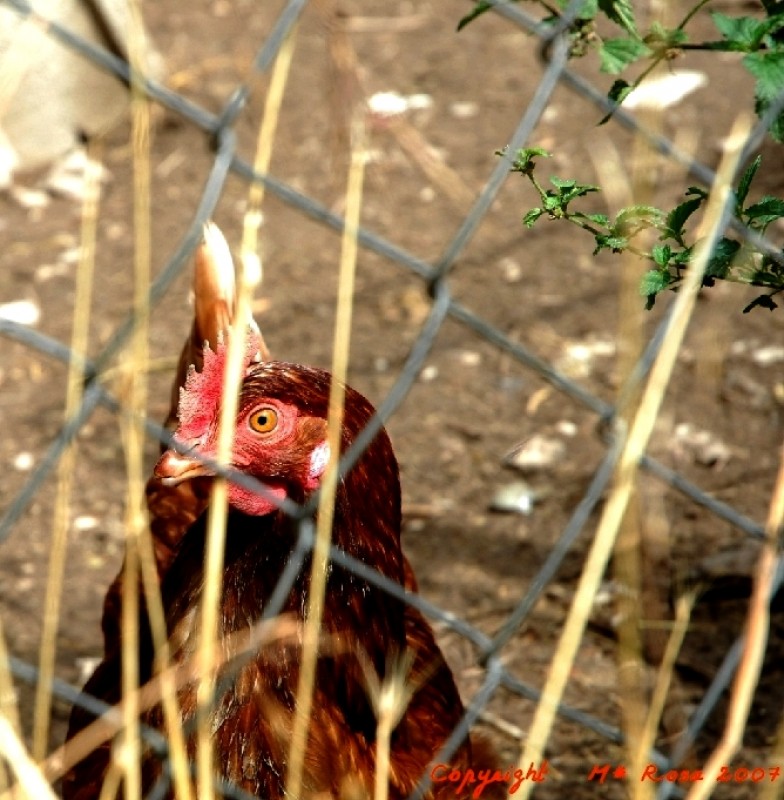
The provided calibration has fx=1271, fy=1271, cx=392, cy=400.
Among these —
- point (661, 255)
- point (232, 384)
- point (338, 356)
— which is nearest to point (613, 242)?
point (661, 255)

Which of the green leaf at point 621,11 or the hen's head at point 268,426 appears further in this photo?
the hen's head at point 268,426

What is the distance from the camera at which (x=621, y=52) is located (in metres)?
1.61

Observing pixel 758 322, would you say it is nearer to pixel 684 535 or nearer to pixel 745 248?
pixel 684 535

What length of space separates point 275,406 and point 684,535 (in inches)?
65.3

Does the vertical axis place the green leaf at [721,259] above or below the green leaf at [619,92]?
below

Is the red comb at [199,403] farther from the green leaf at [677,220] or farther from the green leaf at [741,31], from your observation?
the green leaf at [741,31]

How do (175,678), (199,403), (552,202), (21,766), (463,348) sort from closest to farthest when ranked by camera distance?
(21,766) → (552,202) → (175,678) → (199,403) → (463,348)

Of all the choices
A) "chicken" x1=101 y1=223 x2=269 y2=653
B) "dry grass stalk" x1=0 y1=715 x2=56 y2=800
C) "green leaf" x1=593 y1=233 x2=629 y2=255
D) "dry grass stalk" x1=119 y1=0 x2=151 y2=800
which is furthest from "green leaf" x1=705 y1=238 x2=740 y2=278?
"chicken" x1=101 y1=223 x2=269 y2=653

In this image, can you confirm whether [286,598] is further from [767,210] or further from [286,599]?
[767,210]

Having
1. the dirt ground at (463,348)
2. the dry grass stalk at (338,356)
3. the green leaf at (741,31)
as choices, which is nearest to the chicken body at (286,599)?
the dry grass stalk at (338,356)

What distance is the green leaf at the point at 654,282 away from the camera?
162cm

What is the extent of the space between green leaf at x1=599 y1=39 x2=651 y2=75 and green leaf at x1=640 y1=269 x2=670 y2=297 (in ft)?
0.85

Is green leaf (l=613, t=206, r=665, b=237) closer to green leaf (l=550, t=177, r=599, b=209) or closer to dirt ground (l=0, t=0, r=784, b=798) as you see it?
green leaf (l=550, t=177, r=599, b=209)

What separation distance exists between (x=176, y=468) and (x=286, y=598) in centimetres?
28
